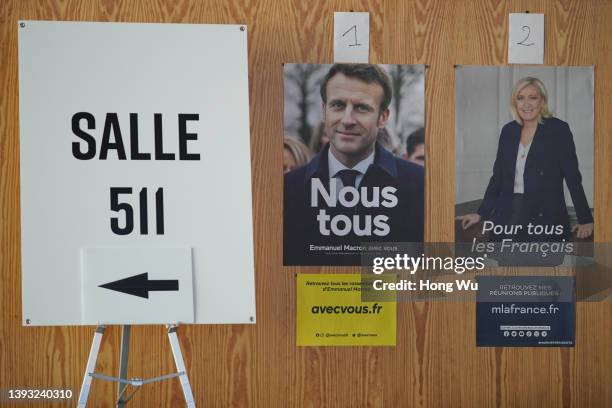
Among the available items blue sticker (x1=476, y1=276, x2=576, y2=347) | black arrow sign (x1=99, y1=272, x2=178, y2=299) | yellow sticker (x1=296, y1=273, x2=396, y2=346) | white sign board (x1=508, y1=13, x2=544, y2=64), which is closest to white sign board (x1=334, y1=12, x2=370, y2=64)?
white sign board (x1=508, y1=13, x2=544, y2=64)

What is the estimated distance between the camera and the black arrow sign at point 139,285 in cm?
216

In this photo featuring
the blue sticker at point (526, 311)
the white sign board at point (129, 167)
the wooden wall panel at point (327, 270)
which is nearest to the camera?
the white sign board at point (129, 167)

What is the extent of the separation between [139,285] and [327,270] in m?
0.91

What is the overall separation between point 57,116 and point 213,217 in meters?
0.62

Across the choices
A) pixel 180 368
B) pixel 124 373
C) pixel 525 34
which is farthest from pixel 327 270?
pixel 525 34

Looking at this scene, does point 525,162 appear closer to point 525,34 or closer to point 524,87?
point 524,87

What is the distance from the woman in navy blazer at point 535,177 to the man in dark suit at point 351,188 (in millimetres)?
313

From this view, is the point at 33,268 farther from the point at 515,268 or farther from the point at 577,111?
the point at 577,111

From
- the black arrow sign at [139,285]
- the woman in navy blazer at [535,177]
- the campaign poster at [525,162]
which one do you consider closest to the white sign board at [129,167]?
the black arrow sign at [139,285]

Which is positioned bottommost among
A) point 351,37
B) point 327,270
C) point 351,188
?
point 327,270

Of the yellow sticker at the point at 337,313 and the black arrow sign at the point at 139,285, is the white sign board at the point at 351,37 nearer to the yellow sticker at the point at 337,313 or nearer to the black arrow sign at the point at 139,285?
the yellow sticker at the point at 337,313

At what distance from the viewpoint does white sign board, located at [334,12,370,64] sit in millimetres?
2736

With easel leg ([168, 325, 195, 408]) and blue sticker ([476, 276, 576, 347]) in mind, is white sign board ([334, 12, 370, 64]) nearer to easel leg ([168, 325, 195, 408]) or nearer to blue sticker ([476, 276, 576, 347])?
blue sticker ([476, 276, 576, 347])

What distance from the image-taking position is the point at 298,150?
2758 millimetres
